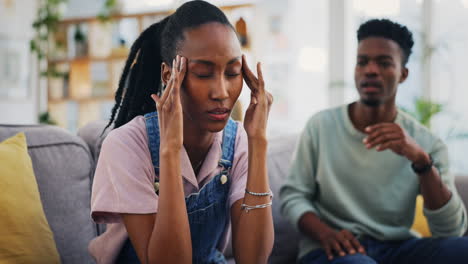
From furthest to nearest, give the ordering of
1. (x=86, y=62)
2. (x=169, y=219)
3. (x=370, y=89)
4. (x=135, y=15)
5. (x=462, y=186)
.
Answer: (x=86, y=62) < (x=135, y=15) < (x=462, y=186) < (x=370, y=89) < (x=169, y=219)

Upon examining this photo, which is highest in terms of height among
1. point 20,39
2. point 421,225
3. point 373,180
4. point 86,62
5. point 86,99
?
point 20,39

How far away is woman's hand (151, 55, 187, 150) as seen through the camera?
1.06m

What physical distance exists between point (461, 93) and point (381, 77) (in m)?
2.52

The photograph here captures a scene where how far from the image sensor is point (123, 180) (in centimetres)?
110

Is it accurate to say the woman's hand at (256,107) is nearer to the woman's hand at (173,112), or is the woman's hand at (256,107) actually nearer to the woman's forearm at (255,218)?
the woman's forearm at (255,218)

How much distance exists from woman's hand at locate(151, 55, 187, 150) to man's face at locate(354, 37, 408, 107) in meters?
0.86

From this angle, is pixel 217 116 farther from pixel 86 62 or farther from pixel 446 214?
pixel 86 62

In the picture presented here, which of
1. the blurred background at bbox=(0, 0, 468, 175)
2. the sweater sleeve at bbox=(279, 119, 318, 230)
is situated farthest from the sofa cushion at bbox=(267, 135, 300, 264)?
the blurred background at bbox=(0, 0, 468, 175)

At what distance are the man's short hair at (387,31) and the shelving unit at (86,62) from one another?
3561 millimetres

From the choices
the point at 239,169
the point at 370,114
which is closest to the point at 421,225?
the point at 370,114

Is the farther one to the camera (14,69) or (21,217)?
(14,69)

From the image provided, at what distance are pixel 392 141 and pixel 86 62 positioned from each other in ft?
14.2

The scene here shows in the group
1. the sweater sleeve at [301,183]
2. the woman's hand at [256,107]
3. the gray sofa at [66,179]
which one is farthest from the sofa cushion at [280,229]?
the woman's hand at [256,107]

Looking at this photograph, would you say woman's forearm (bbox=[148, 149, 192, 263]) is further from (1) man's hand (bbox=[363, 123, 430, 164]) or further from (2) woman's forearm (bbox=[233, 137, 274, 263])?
(1) man's hand (bbox=[363, 123, 430, 164])
